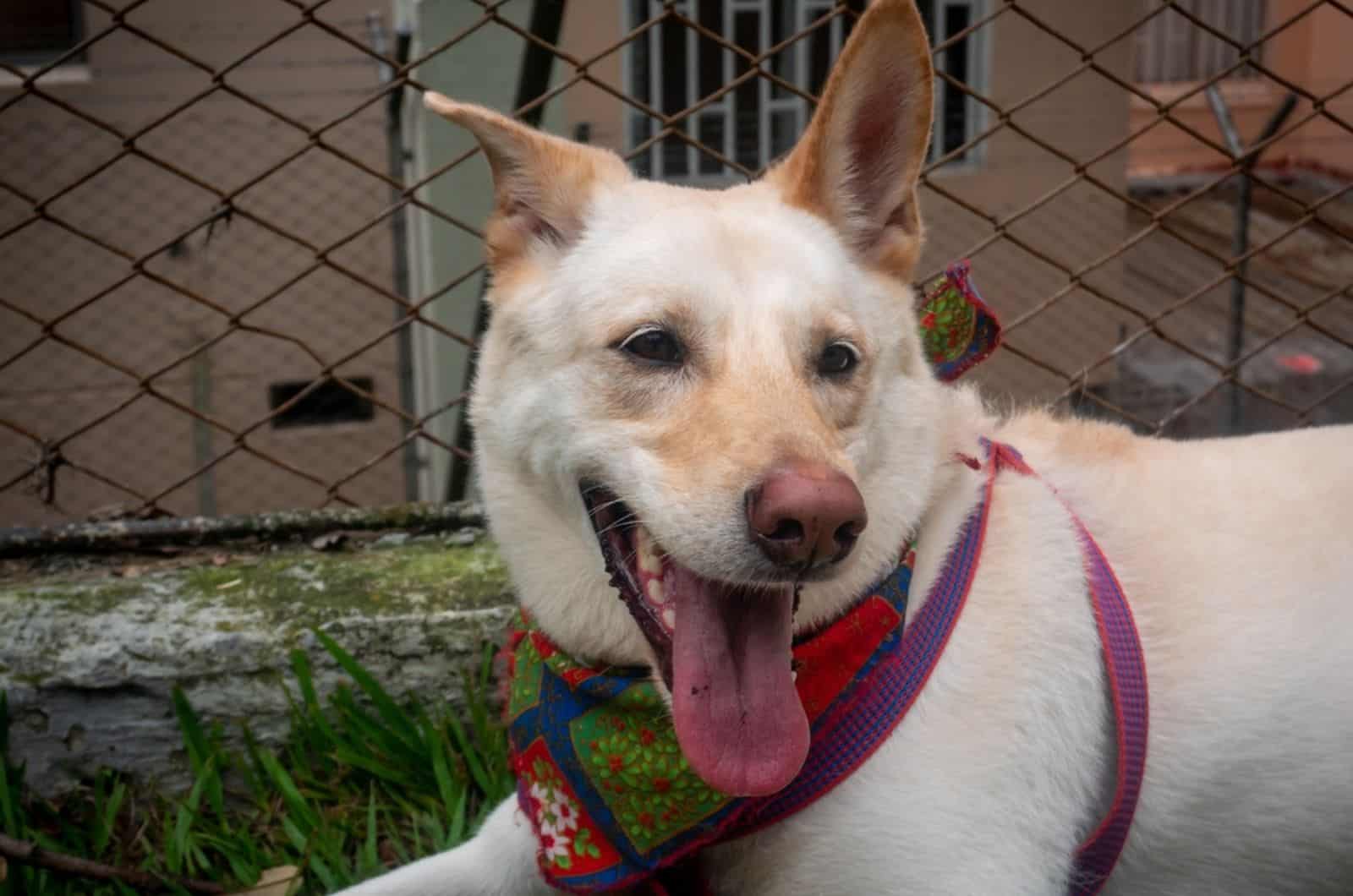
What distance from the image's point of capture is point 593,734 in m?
1.83


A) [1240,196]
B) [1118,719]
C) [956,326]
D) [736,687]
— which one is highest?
[956,326]

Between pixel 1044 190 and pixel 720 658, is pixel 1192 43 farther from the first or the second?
pixel 720 658

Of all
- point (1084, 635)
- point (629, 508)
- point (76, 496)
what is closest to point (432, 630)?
point (629, 508)

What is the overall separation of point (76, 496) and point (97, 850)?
303 inches

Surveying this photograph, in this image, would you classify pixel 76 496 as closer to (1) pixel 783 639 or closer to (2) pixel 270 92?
(2) pixel 270 92

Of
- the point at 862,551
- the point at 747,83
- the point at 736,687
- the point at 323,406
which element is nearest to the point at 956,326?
the point at 862,551

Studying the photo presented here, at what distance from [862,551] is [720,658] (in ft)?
0.95

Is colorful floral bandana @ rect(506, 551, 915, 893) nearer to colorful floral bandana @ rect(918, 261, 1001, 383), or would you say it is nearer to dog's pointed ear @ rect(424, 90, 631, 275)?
colorful floral bandana @ rect(918, 261, 1001, 383)

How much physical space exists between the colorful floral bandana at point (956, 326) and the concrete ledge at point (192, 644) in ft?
3.48

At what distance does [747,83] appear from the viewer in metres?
9.49

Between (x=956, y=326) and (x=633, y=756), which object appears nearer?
(x=633, y=756)

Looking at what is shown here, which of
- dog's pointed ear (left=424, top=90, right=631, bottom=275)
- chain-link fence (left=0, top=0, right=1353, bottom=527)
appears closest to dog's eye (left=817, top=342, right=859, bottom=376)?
dog's pointed ear (left=424, top=90, right=631, bottom=275)

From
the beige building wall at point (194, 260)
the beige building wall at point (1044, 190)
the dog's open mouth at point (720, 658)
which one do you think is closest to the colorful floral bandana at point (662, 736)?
the dog's open mouth at point (720, 658)

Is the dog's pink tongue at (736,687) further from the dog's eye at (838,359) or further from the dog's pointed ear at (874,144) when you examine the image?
the dog's pointed ear at (874,144)
